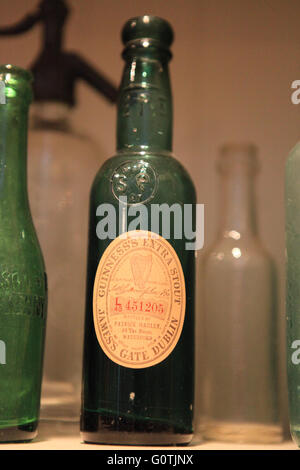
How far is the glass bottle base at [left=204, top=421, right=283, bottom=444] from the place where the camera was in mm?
639

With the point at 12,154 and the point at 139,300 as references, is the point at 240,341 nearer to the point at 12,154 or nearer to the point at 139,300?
the point at 139,300

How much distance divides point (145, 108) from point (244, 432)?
33cm

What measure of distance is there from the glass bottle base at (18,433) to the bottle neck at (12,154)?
20 cm

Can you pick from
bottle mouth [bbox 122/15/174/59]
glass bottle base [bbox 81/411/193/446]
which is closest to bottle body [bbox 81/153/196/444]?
glass bottle base [bbox 81/411/193/446]

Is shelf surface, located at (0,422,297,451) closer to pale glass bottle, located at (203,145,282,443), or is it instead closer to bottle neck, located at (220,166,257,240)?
pale glass bottle, located at (203,145,282,443)

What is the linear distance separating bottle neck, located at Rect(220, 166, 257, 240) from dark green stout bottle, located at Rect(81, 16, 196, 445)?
118 mm

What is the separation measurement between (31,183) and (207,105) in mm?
229

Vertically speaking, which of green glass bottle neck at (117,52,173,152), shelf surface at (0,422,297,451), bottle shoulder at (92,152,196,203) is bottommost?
shelf surface at (0,422,297,451)

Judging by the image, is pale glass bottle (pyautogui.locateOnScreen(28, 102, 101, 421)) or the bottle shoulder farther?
pale glass bottle (pyautogui.locateOnScreen(28, 102, 101, 421))

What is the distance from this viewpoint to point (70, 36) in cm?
81

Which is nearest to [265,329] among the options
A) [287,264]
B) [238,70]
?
[287,264]

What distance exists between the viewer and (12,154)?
62 centimetres

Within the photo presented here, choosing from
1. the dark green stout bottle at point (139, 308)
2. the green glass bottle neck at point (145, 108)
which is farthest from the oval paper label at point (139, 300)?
the green glass bottle neck at point (145, 108)
